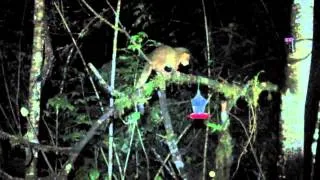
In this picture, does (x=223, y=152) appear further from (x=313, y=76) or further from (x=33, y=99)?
(x=33, y=99)

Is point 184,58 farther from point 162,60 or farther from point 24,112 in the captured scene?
point 24,112

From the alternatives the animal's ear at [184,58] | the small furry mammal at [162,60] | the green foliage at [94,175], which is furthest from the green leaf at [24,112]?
the animal's ear at [184,58]

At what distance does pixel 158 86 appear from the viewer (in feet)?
16.7

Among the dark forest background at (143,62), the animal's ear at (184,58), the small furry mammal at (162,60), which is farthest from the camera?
the dark forest background at (143,62)

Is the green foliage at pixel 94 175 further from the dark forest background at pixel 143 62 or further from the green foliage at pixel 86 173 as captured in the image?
the dark forest background at pixel 143 62

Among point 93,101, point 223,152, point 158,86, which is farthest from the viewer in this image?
point 93,101

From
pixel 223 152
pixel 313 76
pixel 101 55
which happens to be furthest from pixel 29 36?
pixel 313 76

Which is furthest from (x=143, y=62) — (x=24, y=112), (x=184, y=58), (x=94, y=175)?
(x=24, y=112)

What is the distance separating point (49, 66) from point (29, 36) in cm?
348

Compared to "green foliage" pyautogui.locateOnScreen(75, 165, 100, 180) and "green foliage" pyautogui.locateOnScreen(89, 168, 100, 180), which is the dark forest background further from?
"green foliage" pyautogui.locateOnScreen(89, 168, 100, 180)

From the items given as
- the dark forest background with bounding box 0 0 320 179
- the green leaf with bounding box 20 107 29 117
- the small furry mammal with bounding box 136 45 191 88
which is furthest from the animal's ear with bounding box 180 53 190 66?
the green leaf with bounding box 20 107 29 117

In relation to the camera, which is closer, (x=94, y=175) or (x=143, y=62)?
(x=94, y=175)

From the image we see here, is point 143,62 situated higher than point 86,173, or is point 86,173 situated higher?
point 143,62

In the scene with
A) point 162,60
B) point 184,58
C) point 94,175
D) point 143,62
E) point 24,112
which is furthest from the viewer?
point 143,62
